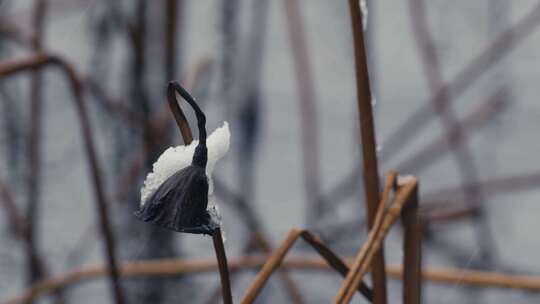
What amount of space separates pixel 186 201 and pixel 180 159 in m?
0.03

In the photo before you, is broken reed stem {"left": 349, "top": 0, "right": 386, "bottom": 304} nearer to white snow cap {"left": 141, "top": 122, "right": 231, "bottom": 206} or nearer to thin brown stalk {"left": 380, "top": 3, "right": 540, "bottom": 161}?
white snow cap {"left": 141, "top": 122, "right": 231, "bottom": 206}

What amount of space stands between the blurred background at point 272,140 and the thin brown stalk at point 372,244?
568mm

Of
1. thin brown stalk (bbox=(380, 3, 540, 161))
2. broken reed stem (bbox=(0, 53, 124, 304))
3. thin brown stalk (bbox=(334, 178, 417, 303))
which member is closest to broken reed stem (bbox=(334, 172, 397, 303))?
thin brown stalk (bbox=(334, 178, 417, 303))

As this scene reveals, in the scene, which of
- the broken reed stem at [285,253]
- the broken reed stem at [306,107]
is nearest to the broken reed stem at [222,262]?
the broken reed stem at [285,253]

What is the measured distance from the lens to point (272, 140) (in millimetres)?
1960

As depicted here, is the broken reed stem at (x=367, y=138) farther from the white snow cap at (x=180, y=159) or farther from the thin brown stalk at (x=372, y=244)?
the white snow cap at (x=180, y=159)

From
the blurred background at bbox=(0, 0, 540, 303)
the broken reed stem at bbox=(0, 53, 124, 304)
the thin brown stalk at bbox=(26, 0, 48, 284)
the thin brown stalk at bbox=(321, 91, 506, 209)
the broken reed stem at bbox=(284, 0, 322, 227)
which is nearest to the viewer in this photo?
the broken reed stem at bbox=(0, 53, 124, 304)

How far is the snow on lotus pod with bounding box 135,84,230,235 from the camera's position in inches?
15.6

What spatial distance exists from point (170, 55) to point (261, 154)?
64cm

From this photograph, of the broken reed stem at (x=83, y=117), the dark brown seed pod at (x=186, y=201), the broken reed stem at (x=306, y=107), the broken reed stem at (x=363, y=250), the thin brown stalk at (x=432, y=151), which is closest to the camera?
the dark brown seed pod at (x=186, y=201)

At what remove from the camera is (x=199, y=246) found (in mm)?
1575

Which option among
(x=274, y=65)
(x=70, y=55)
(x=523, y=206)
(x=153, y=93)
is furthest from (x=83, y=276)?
(x=274, y=65)

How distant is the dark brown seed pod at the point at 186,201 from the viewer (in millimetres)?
397

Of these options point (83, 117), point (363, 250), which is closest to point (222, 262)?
point (363, 250)
